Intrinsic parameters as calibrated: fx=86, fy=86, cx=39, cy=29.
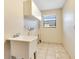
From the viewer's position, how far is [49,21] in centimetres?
579

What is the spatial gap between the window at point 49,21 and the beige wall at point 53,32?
224mm

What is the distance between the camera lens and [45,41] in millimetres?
5703

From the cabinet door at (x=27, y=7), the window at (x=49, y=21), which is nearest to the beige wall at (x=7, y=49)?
the cabinet door at (x=27, y=7)

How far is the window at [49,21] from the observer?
5656 mm

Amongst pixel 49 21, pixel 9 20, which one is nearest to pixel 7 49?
pixel 9 20

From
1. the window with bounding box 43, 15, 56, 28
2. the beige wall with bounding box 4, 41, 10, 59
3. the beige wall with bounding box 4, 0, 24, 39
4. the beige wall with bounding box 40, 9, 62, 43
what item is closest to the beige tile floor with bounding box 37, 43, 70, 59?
the beige wall with bounding box 4, 41, 10, 59

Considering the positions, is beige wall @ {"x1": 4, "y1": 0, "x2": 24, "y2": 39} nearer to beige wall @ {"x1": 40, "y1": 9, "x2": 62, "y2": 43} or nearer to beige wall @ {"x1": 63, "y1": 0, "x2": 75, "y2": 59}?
beige wall @ {"x1": 63, "y1": 0, "x2": 75, "y2": 59}

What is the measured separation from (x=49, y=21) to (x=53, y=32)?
0.80 m

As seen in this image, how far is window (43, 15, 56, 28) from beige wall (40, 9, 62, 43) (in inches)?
8.8

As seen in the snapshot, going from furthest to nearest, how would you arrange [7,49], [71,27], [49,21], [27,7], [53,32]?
[49,21] → [53,32] → [27,7] → [71,27] → [7,49]

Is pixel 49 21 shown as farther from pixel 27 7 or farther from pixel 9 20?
pixel 9 20

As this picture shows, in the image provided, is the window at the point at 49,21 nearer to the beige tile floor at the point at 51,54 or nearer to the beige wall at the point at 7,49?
the beige tile floor at the point at 51,54

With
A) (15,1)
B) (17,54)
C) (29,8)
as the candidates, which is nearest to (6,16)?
(15,1)
